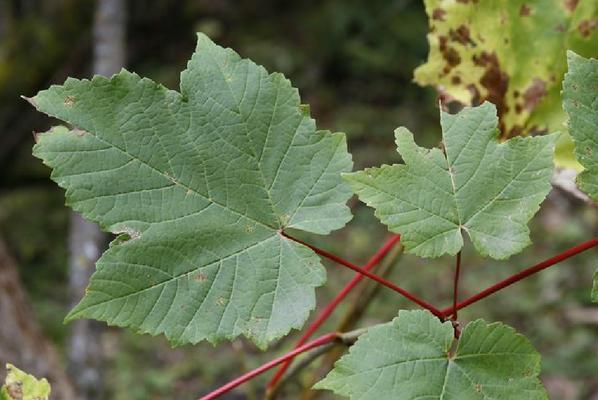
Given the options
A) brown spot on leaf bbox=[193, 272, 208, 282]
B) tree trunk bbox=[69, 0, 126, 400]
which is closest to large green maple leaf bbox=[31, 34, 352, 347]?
brown spot on leaf bbox=[193, 272, 208, 282]

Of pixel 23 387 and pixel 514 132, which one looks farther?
pixel 514 132

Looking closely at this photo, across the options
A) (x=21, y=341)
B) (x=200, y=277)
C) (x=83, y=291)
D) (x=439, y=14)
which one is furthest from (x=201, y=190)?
(x=83, y=291)

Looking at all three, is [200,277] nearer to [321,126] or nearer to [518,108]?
[518,108]

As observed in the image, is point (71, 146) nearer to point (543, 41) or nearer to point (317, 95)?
point (543, 41)

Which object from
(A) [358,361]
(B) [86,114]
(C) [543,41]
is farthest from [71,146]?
(C) [543,41]

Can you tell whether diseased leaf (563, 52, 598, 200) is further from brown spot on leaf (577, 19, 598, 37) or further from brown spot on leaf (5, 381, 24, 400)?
brown spot on leaf (5, 381, 24, 400)
